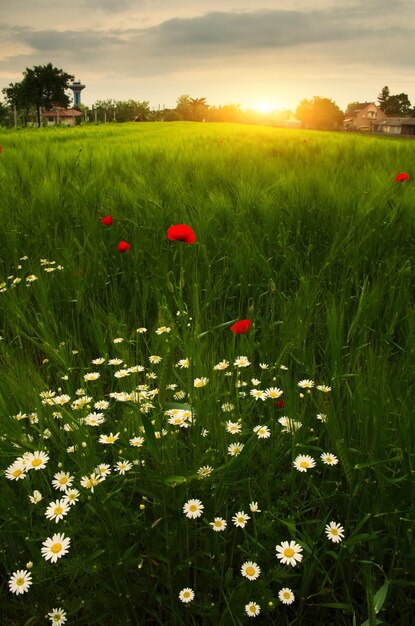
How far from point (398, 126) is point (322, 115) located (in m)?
15.6

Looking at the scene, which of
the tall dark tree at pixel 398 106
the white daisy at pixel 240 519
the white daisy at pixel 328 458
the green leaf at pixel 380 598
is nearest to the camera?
the green leaf at pixel 380 598

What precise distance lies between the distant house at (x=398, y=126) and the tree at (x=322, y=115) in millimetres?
8837

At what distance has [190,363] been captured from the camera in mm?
1168

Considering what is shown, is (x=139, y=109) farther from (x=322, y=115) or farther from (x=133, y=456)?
(x=133, y=456)

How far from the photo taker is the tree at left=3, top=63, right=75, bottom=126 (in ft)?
180

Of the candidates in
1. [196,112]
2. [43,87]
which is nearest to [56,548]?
[43,87]

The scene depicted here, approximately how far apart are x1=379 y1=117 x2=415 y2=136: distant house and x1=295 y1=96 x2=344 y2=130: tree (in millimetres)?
8837

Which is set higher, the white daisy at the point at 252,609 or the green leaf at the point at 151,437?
the green leaf at the point at 151,437

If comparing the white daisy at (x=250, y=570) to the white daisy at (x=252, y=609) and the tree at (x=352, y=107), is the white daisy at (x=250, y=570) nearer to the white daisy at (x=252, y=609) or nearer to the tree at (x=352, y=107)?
the white daisy at (x=252, y=609)

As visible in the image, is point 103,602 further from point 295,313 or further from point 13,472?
point 295,313

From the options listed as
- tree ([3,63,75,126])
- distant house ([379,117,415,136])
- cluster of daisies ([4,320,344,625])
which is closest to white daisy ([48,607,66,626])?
cluster of daisies ([4,320,344,625])

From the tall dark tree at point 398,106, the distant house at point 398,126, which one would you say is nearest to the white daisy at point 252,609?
the distant house at point 398,126

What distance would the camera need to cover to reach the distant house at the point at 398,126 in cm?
7562

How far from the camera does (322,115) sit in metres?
76.3
